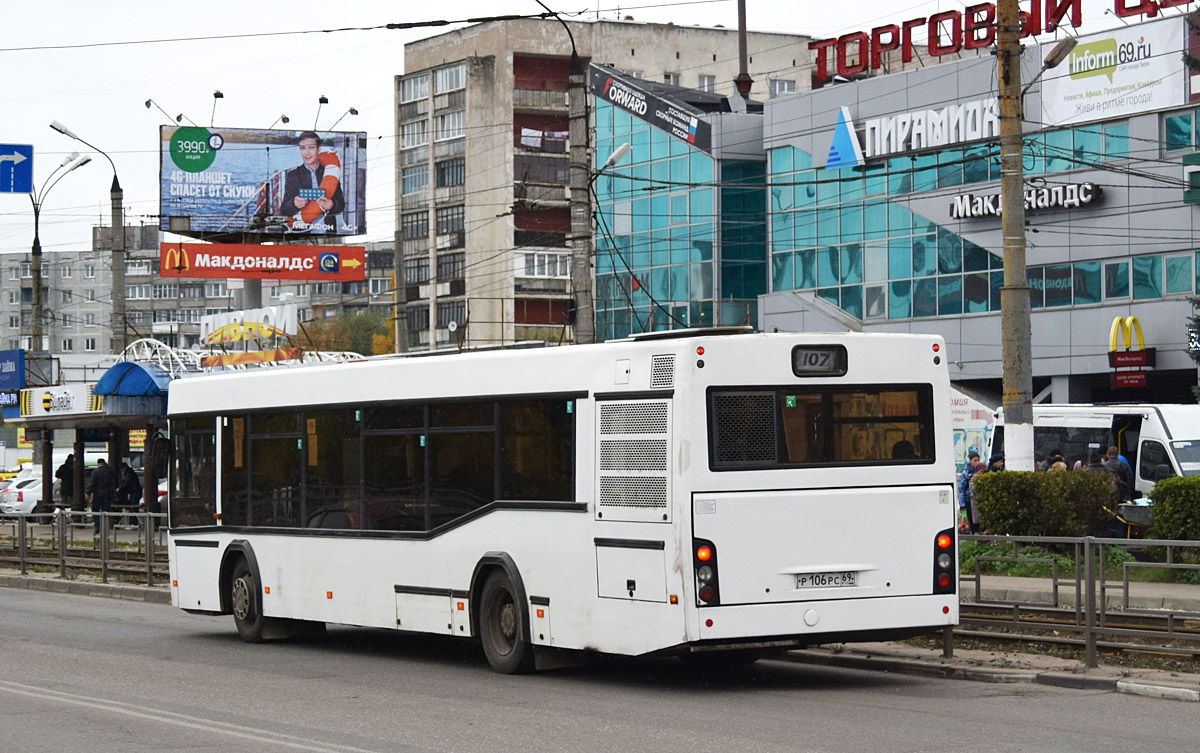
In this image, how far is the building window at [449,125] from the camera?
9025 centimetres

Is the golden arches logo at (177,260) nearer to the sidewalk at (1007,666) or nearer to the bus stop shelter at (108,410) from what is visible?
the bus stop shelter at (108,410)

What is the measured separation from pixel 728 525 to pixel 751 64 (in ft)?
274

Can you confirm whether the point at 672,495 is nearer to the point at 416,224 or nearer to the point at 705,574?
the point at 705,574

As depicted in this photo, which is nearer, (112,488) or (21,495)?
(112,488)

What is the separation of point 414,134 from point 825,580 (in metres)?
83.1

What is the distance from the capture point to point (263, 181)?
60375mm

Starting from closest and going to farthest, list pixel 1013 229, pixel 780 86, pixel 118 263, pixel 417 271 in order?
pixel 1013 229 < pixel 118 263 < pixel 780 86 < pixel 417 271

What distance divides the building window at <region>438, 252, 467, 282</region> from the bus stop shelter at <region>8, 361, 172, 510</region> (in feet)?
136

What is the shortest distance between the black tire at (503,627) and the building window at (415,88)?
80.6 meters

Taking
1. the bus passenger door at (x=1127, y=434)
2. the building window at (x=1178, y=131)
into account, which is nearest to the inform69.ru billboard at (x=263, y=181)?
the building window at (x=1178, y=131)

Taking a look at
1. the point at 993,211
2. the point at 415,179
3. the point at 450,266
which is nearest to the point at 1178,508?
the point at 993,211

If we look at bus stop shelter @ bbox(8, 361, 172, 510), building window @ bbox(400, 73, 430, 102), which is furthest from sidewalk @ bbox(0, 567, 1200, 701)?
building window @ bbox(400, 73, 430, 102)

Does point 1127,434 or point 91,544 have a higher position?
point 1127,434

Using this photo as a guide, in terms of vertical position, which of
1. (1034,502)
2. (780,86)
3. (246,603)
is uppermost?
(780,86)
